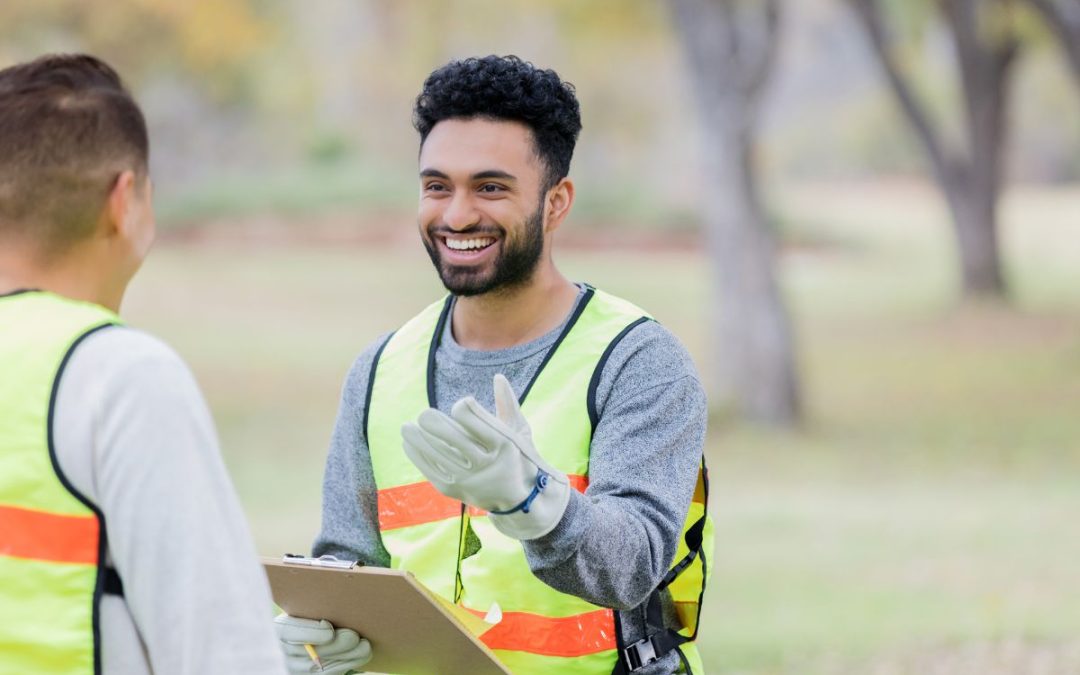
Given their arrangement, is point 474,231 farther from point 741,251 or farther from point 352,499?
point 741,251

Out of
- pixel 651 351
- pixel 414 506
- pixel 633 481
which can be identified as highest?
pixel 651 351

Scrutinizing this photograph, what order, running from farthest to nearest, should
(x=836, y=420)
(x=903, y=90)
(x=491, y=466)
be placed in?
(x=903, y=90), (x=836, y=420), (x=491, y=466)

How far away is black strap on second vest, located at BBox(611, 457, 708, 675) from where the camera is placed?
11.0ft

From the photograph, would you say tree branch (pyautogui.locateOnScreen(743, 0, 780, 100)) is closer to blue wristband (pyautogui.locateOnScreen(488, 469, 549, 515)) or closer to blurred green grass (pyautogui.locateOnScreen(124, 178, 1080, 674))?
blurred green grass (pyautogui.locateOnScreen(124, 178, 1080, 674))

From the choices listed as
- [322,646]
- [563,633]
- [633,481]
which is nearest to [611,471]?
[633,481]

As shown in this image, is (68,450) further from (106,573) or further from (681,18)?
(681,18)

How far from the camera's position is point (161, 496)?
2.28 meters

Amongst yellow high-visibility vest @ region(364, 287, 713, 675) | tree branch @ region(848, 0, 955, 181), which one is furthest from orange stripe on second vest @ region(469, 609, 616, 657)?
tree branch @ region(848, 0, 955, 181)

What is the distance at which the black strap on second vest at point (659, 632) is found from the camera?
335cm

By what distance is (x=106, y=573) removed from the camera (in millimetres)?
2355

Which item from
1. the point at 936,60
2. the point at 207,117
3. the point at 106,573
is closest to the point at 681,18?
the point at 106,573

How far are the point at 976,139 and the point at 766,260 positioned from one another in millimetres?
8718

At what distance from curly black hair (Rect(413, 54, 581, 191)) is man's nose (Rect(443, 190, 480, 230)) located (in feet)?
0.56

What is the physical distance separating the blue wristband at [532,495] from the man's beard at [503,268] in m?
0.80
